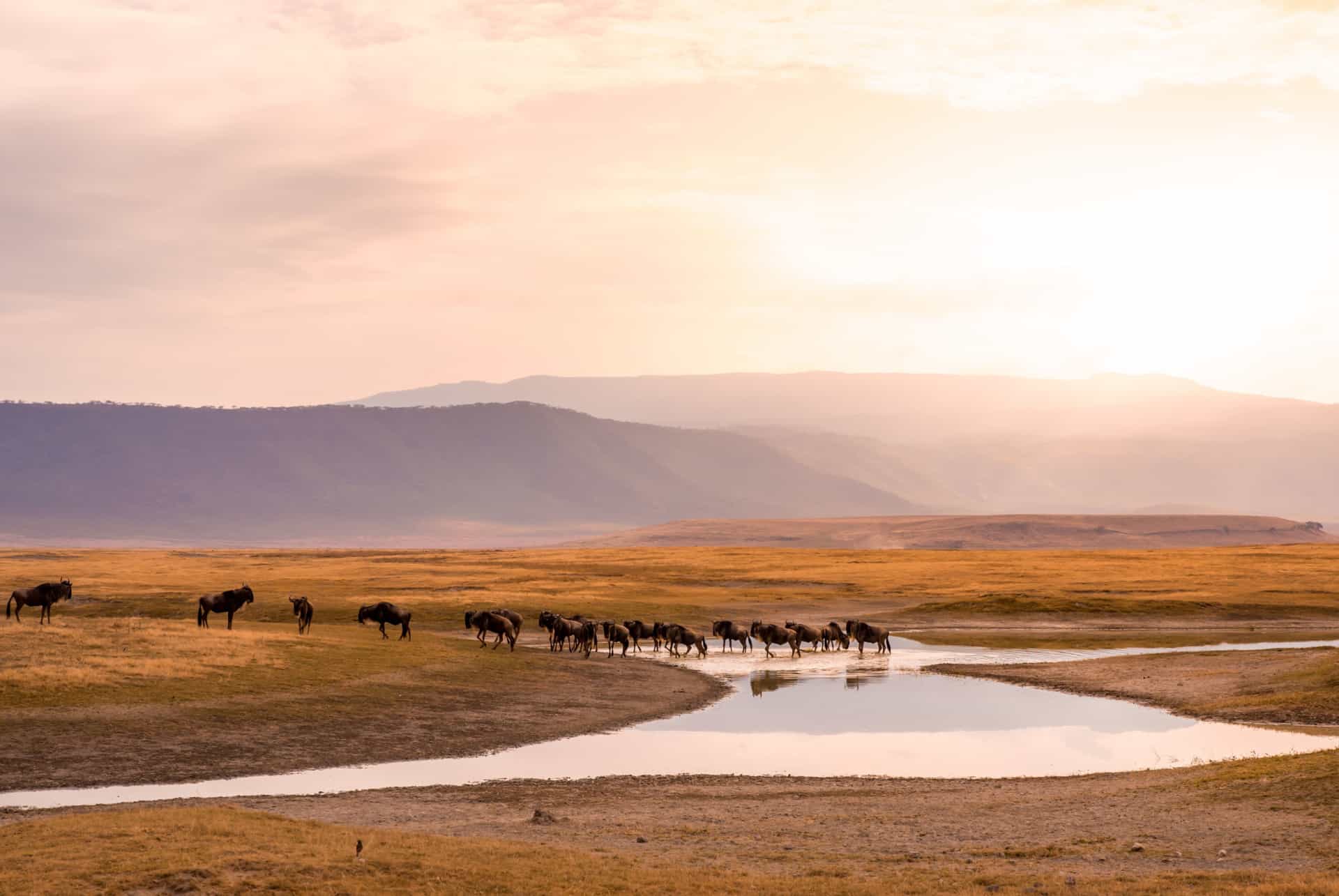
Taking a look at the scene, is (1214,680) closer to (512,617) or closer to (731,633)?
(731,633)

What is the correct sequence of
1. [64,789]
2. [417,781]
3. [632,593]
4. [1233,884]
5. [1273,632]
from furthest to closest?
[632,593]
[1273,632]
[417,781]
[64,789]
[1233,884]

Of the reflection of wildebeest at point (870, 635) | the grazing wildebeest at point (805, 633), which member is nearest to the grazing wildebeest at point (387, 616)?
the grazing wildebeest at point (805, 633)

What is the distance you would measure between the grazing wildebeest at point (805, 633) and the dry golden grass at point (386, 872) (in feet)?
125

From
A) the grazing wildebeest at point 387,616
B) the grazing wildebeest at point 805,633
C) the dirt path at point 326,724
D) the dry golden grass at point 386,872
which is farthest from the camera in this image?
the grazing wildebeest at point 805,633

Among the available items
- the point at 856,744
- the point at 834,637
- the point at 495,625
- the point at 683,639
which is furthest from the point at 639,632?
the point at 856,744

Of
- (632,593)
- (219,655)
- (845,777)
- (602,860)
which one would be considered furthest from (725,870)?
(632,593)

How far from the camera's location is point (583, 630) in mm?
51188

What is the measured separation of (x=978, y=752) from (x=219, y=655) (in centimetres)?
2225

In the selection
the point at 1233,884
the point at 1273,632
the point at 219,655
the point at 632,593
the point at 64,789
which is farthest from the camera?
the point at 632,593

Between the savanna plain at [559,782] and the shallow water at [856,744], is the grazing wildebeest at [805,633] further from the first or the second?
the shallow water at [856,744]

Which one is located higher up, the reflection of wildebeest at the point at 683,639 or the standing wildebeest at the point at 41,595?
the standing wildebeest at the point at 41,595

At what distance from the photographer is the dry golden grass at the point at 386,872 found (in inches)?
655

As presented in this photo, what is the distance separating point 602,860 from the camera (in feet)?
61.2

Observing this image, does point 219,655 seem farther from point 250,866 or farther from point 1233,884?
point 1233,884
